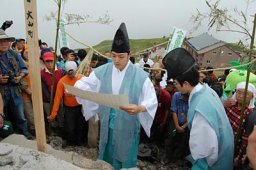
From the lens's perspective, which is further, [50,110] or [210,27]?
[50,110]

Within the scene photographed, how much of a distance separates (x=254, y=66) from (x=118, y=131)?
1849 mm

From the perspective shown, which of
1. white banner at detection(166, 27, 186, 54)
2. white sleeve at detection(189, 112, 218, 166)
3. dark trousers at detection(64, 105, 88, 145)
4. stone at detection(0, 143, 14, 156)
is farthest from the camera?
white banner at detection(166, 27, 186, 54)

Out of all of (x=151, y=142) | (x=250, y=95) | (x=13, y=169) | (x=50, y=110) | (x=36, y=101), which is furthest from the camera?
(x=151, y=142)

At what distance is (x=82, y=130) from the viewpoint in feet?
20.0

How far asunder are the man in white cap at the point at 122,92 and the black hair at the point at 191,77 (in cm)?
76

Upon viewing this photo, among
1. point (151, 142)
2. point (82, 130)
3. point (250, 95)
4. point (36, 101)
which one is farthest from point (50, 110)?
point (250, 95)

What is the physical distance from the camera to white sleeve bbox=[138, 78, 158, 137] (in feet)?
12.8

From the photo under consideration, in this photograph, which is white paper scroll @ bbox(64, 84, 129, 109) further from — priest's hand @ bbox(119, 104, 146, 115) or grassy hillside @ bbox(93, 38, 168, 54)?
grassy hillside @ bbox(93, 38, 168, 54)

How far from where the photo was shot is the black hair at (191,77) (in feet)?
10.5

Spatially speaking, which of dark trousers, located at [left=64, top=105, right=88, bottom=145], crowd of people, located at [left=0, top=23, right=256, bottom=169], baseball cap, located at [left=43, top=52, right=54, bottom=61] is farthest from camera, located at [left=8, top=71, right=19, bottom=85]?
dark trousers, located at [left=64, top=105, right=88, bottom=145]

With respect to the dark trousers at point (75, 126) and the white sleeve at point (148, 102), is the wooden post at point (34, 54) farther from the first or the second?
the dark trousers at point (75, 126)

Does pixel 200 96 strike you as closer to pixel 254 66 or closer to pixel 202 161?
pixel 202 161

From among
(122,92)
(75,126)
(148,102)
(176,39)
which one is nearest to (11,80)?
(75,126)

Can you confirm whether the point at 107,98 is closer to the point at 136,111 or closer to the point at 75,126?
the point at 136,111
